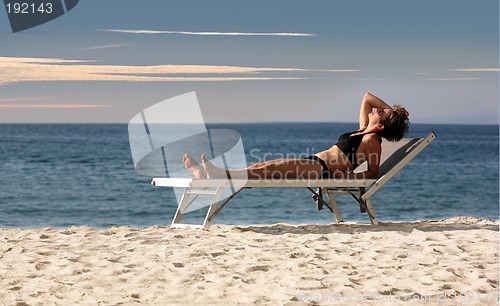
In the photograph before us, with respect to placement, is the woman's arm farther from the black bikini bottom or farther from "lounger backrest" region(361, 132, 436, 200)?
the black bikini bottom

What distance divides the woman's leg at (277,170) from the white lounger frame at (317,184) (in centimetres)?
10

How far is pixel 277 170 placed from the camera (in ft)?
21.0

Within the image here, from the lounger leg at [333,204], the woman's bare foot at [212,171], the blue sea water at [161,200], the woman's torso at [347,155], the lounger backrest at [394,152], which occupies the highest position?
the woman's bare foot at [212,171]

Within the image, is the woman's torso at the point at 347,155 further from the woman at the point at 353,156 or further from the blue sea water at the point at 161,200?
the blue sea water at the point at 161,200

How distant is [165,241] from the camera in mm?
5750

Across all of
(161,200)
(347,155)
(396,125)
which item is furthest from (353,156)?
(161,200)

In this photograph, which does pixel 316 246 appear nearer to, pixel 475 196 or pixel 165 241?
pixel 165 241

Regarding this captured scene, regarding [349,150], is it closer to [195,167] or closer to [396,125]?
[396,125]

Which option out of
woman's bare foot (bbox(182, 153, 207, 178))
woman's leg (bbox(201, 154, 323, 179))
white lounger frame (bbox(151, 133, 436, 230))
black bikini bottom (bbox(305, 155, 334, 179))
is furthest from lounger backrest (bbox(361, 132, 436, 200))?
woman's bare foot (bbox(182, 153, 207, 178))

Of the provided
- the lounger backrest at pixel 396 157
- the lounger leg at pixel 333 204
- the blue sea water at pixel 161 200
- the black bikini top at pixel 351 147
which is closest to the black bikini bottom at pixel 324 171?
the black bikini top at pixel 351 147

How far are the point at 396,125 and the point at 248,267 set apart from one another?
2487mm

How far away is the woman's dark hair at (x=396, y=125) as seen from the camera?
667cm

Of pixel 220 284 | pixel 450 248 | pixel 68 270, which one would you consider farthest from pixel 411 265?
pixel 68 270

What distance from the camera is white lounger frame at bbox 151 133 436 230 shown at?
6.21 metres
